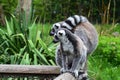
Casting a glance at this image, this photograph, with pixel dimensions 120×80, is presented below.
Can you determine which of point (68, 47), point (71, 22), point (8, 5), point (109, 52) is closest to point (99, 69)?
point (109, 52)

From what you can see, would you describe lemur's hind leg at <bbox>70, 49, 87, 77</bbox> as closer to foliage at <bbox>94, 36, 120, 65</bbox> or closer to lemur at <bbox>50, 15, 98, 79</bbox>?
lemur at <bbox>50, 15, 98, 79</bbox>

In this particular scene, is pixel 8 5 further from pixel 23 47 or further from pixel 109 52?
pixel 23 47

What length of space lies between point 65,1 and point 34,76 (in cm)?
1132

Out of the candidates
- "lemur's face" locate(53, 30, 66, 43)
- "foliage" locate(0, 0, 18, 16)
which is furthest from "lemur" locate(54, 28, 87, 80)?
"foliage" locate(0, 0, 18, 16)

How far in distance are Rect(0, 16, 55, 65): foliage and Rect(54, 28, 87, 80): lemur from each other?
193 cm

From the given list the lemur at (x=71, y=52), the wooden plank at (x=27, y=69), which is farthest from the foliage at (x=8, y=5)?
the lemur at (x=71, y=52)

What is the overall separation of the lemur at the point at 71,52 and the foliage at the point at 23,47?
6.33 feet

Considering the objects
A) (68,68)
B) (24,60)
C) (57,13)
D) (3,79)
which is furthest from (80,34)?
(57,13)

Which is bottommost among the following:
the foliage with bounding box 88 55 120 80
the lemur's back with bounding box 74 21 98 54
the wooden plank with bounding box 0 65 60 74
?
the foliage with bounding box 88 55 120 80

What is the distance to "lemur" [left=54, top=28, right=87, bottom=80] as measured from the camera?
16.7ft

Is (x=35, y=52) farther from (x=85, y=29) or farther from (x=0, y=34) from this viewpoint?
(x=85, y=29)

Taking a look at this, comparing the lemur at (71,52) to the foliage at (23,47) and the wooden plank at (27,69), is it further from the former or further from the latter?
the foliage at (23,47)

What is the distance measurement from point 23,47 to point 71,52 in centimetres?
283

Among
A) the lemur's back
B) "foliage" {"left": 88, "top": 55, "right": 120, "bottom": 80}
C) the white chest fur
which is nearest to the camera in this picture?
the white chest fur
